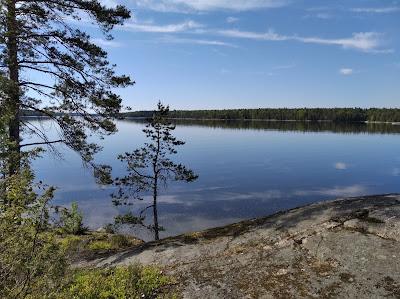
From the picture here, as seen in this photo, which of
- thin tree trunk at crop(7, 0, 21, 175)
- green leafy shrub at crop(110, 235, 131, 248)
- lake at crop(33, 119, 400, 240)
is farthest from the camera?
lake at crop(33, 119, 400, 240)

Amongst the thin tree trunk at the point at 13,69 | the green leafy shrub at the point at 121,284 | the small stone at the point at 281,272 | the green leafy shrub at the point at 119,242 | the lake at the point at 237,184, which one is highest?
the thin tree trunk at the point at 13,69

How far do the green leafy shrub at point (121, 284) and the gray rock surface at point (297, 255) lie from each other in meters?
0.43

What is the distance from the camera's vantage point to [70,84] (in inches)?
685

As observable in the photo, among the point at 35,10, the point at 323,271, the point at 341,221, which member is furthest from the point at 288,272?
the point at 35,10

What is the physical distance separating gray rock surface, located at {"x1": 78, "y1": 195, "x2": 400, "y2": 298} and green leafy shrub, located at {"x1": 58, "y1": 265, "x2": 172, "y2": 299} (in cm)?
43

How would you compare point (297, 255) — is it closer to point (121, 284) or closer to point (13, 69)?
point (121, 284)

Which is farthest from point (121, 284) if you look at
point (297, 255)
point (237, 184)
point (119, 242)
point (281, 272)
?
point (237, 184)

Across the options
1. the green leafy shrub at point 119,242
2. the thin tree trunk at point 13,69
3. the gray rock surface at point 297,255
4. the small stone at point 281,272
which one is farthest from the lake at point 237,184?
the small stone at point 281,272

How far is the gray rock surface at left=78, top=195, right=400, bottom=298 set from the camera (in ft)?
23.3

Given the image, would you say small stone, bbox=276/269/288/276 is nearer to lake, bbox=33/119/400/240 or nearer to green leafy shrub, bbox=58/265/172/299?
green leafy shrub, bbox=58/265/172/299

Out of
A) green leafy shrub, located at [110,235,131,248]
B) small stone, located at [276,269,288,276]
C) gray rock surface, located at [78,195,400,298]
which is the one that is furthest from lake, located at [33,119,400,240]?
small stone, located at [276,269,288,276]

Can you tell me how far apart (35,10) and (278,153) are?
68279 millimetres

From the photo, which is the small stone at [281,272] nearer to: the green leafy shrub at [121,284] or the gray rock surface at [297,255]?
the gray rock surface at [297,255]

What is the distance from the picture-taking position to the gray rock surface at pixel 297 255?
7.11 metres
